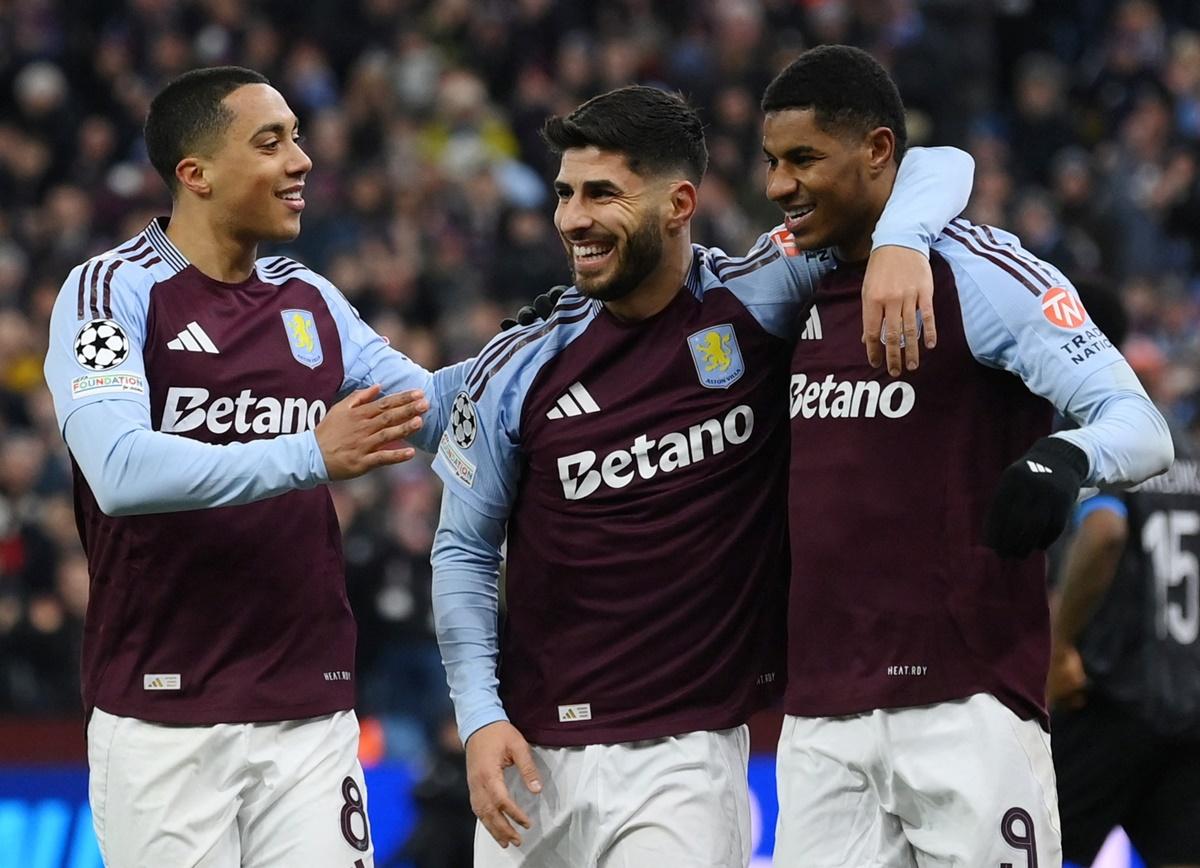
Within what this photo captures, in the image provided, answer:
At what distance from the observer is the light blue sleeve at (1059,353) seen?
431 cm

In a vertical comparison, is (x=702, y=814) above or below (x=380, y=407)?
below

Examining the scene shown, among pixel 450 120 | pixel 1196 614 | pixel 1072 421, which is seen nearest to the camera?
pixel 1072 421

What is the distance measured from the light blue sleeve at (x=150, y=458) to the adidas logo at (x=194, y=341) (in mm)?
240

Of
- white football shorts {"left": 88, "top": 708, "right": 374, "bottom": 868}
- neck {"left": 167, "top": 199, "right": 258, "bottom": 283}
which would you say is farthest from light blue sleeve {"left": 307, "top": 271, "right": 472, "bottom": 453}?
white football shorts {"left": 88, "top": 708, "right": 374, "bottom": 868}

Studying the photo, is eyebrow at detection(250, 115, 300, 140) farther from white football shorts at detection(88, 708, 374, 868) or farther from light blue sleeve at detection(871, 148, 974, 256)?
light blue sleeve at detection(871, 148, 974, 256)

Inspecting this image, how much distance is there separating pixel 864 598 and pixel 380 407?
1228 millimetres

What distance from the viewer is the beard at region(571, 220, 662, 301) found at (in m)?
4.98

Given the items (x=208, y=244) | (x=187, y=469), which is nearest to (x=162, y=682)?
(x=187, y=469)

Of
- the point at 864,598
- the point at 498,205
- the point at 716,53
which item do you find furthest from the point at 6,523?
the point at 864,598

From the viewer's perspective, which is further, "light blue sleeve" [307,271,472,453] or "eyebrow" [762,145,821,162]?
"light blue sleeve" [307,271,472,453]

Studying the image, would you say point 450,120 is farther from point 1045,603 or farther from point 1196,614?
point 1045,603

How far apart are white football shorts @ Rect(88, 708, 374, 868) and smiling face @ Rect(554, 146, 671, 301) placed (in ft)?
4.51

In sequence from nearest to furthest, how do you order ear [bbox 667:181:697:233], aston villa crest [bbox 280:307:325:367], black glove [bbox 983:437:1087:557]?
black glove [bbox 983:437:1087:557], ear [bbox 667:181:697:233], aston villa crest [bbox 280:307:325:367]

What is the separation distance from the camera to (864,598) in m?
4.67
